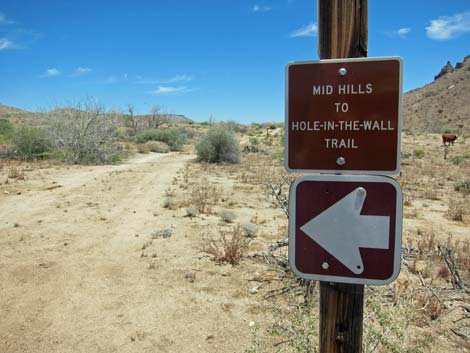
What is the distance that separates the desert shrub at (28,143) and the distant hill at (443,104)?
159ft

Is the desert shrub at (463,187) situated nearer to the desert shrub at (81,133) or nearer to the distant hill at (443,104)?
the desert shrub at (81,133)

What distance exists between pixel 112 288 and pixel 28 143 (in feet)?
56.9

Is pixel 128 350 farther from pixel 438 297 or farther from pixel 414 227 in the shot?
pixel 414 227

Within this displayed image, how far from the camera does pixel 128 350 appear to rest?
10.6 ft

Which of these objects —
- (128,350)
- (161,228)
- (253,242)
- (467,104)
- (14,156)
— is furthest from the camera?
(467,104)

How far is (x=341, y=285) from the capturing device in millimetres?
1505

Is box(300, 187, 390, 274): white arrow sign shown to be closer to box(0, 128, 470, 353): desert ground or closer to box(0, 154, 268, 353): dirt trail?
box(0, 128, 470, 353): desert ground

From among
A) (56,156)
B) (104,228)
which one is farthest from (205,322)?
(56,156)

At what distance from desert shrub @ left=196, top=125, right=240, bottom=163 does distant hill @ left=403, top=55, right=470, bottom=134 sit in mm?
40203

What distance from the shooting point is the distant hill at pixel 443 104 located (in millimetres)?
54000

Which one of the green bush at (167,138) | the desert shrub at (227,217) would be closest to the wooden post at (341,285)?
the desert shrub at (227,217)

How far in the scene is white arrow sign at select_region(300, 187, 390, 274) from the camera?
1426 mm

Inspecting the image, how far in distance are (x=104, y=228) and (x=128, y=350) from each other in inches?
159

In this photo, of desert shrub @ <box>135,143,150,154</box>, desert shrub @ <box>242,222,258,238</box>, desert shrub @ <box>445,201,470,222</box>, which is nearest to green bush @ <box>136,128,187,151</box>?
desert shrub @ <box>135,143,150,154</box>
